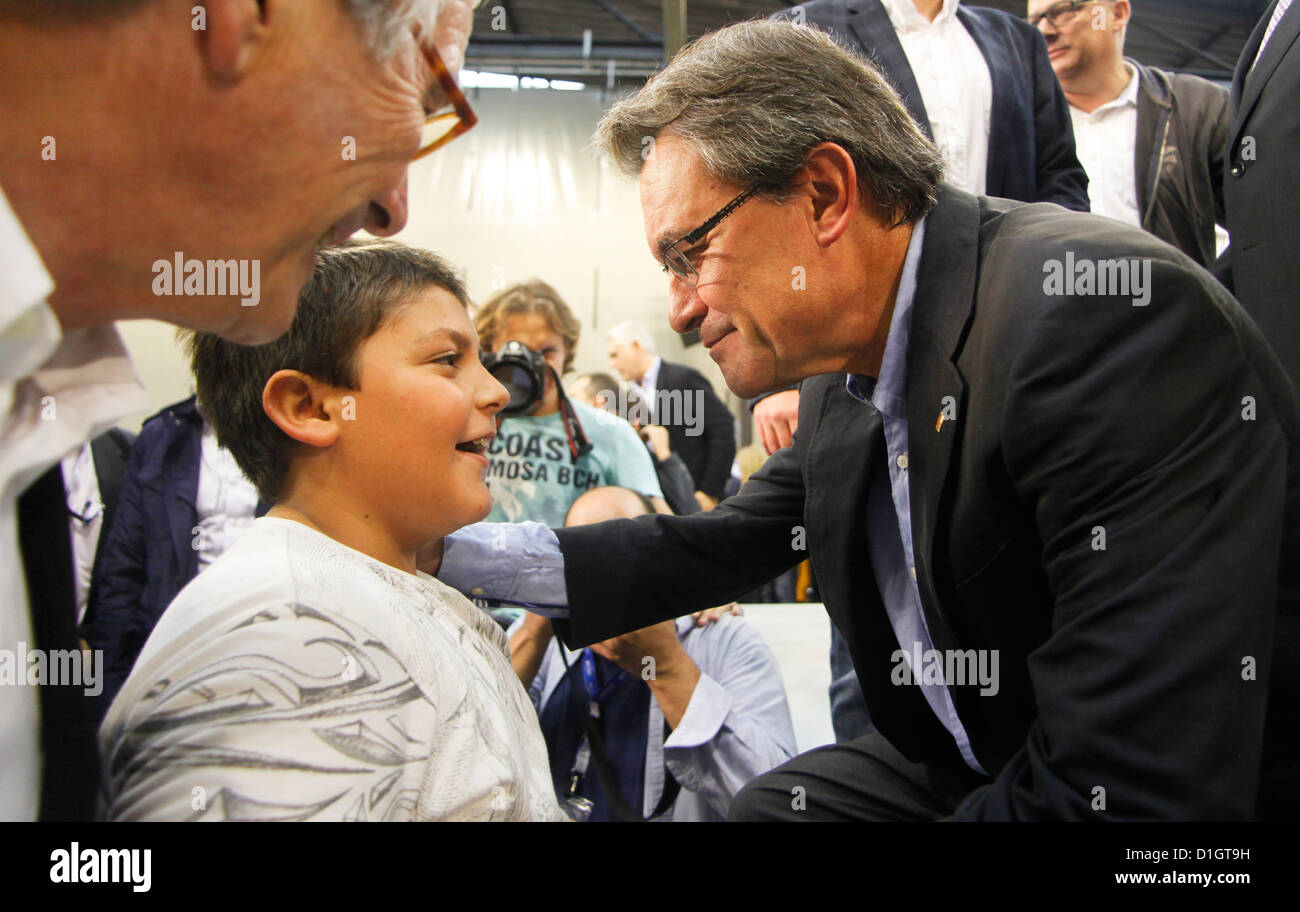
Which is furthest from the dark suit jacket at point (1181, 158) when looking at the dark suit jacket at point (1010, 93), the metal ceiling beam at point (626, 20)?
the metal ceiling beam at point (626, 20)

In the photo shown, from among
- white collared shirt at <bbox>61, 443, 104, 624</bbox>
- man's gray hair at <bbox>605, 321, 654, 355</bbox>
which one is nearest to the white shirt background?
white collared shirt at <bbox>61, 443, 104, 624</bbox>

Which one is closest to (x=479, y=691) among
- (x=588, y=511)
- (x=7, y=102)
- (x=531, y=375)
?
(x=7, y=102)

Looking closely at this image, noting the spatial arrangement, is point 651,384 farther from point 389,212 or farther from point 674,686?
point 389,212

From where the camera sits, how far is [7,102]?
0.62 metres

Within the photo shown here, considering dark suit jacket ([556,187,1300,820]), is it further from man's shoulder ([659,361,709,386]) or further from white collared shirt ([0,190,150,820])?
man's shoulder ([659,361,709,386])

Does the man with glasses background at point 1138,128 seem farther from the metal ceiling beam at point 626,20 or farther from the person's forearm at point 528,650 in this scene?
the metal ceiling beam at point 626,20

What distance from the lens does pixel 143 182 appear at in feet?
2.25

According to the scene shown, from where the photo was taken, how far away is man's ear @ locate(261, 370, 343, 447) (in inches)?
46.6

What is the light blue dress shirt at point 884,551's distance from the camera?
53.7 inches

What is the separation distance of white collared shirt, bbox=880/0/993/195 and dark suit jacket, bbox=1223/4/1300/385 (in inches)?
19.4
